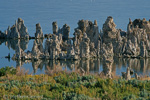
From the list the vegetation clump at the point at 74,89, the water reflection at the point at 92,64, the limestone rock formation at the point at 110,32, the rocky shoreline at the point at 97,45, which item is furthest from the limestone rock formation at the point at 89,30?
the vegetation clump at the point at 74,89

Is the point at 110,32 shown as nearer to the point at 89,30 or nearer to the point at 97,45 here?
the point at 97,45

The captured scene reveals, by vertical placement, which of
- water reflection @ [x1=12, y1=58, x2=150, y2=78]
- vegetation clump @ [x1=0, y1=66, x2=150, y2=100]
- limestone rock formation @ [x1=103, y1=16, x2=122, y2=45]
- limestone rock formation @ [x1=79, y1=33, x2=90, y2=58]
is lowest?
vegetation clump @ [x1=0, y1=66, x2=150, y2=100]

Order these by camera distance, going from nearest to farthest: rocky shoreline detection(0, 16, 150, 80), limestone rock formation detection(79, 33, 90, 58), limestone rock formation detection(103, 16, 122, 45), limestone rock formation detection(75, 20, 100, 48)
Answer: rocky shoreline detection(0, 16, 150, 80) < limestone rock formation detection(79, 33, 90, 58) < limestone rock formation detection(103, 16, 122, 45) < limestone rock formation detection(75, 20, 100, 48)

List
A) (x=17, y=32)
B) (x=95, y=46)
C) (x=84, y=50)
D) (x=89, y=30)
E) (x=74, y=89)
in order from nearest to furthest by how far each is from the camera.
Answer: (x=74, y=89) < (x=84, y=50) < (x=95, y=46) < (x=89, y=30) < (x=17, y=32)

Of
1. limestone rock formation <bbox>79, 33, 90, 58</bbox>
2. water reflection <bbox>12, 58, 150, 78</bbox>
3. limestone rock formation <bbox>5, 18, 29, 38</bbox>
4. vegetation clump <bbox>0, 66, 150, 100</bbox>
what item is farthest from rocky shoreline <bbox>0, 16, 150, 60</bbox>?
vegetation clump <bbox>0, 66, 150, 100</bbox>

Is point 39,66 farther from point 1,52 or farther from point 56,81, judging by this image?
point 56,81

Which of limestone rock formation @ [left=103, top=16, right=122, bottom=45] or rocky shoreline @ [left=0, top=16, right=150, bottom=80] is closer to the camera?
rocky shoreline @ [left=0, top=16, right=150, bottom=80]

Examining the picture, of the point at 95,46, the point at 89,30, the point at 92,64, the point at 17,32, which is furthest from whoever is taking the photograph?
the point at 17,32

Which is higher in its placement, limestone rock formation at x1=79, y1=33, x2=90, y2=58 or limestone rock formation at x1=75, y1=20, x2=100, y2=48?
limestone rock formation at x1=75, y1=20, x2=100, y2=48

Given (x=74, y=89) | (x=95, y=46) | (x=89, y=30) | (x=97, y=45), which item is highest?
(x=89, y=30)

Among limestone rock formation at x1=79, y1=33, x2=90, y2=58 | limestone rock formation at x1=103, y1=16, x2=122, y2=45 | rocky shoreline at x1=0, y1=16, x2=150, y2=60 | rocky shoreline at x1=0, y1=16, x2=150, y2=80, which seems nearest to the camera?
rocky shoreline at x1=0, y1=16, x2=150, y2=80

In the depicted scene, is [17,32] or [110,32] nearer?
[110,32]

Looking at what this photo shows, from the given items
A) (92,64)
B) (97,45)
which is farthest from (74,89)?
(97,45)

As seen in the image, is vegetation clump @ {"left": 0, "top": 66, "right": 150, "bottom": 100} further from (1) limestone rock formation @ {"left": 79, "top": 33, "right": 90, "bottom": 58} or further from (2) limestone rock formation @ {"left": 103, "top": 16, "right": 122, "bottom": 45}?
(2) limestone rock formation @ {"left": 103, "top": 16, "right": 122, "bottom": 45}
